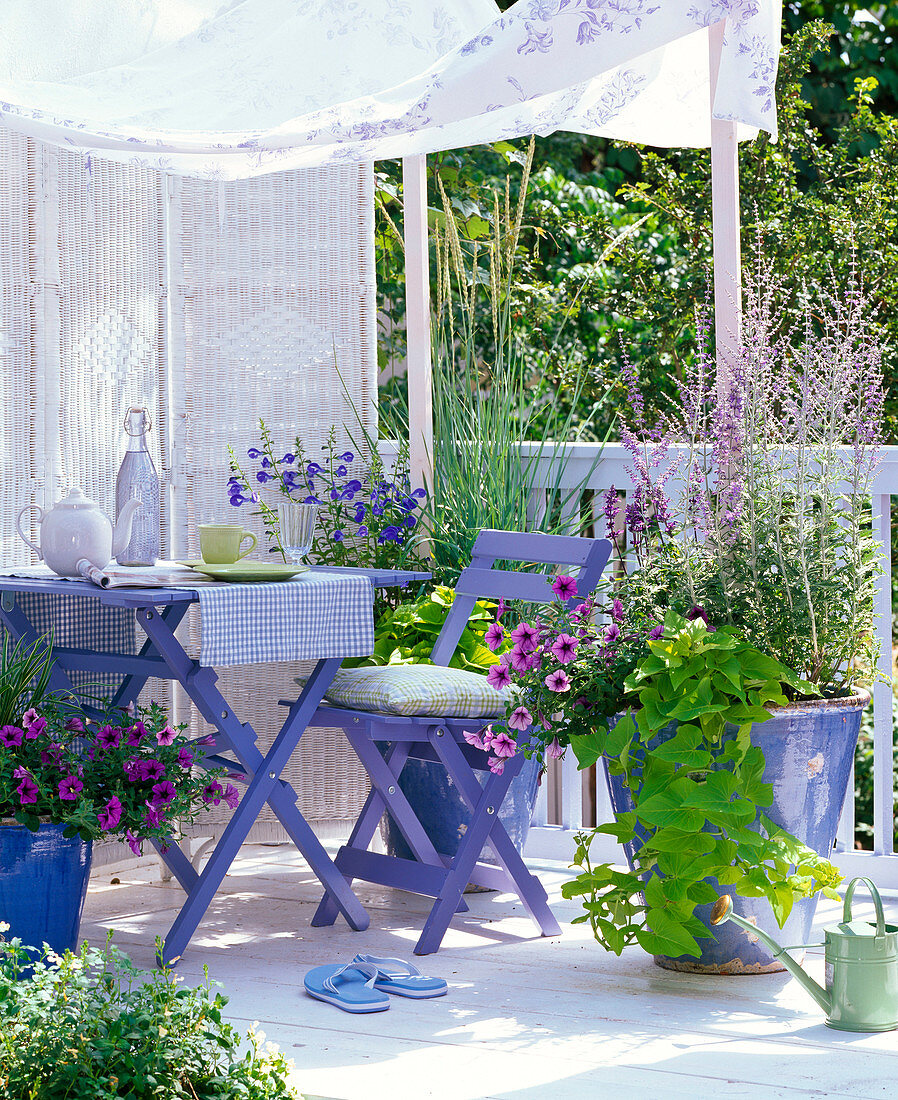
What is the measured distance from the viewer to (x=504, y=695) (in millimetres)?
3283

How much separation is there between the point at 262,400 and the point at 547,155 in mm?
3950

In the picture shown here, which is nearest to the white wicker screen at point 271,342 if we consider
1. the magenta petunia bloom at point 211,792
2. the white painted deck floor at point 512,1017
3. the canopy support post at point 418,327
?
the canopy support post at point 418,327

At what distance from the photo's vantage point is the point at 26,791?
115 inches

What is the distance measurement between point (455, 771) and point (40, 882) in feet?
2.88

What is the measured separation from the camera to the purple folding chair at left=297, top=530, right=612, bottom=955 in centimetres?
321

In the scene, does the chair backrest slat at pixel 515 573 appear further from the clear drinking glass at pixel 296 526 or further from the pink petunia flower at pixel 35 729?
the pink petunia flower at pixel 35 729

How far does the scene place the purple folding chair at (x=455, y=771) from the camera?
3209 millimetres

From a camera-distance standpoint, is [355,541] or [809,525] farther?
[355,541]

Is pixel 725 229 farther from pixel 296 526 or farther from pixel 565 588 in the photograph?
pixel 296 526

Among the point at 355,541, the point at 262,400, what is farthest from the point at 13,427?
the point at 355,541

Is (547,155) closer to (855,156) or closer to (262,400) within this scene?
(855,156)

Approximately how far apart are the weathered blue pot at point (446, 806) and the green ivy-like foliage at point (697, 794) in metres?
0.74

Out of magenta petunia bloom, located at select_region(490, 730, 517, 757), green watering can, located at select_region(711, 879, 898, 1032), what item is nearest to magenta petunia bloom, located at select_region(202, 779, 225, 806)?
magenta petunia bloom, located at select_region(490, 730, 517, 757)

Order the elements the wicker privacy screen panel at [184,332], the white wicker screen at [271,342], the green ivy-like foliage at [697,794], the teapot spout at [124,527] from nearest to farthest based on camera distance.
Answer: the green ivy-like foliage at [697,794] < the teapot spout at [124,527] < the wicker privacy screen panel at [184,332] < the white wicker screen at [271,342]
